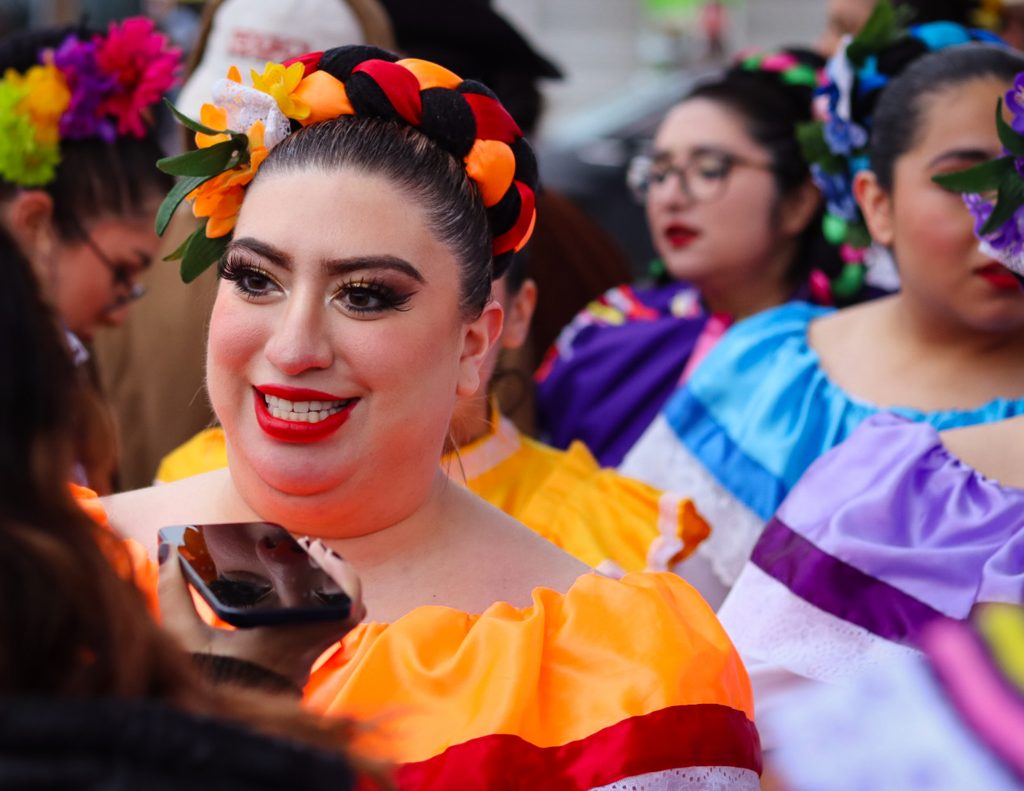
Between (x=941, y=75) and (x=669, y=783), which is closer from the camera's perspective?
(x=669, y=783)

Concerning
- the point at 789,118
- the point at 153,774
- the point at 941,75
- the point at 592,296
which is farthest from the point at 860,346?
the point at 153,774

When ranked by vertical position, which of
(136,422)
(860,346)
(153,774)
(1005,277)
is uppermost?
(153,774)

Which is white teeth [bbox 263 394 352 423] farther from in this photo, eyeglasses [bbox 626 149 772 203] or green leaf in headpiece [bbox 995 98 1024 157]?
eyeglasses [bbox 626 149 772 203]

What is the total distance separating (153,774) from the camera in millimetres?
1014

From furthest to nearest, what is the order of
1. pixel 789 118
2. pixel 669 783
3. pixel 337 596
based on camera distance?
pixel 789 118
pixel 669 783
pixel 337 596

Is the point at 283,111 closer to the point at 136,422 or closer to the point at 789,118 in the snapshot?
the point at 136,422

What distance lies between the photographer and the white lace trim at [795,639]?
2.33m

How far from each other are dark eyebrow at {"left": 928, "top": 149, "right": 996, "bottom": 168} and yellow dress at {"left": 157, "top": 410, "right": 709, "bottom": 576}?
2.85ft

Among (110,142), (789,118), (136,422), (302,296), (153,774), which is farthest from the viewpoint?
(789,118)

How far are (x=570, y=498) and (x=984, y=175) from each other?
102 cm

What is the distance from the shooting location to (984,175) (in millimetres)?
2586

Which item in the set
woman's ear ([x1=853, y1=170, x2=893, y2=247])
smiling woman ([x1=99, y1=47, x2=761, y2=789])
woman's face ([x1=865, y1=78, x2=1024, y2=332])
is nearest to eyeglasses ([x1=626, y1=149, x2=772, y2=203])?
woman's ear ([x1=853, y1=170, x2=893, y2=247])

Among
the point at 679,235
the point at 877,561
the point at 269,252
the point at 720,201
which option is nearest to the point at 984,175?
the point at 877,561

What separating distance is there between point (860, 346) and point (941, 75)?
0.61 meters
